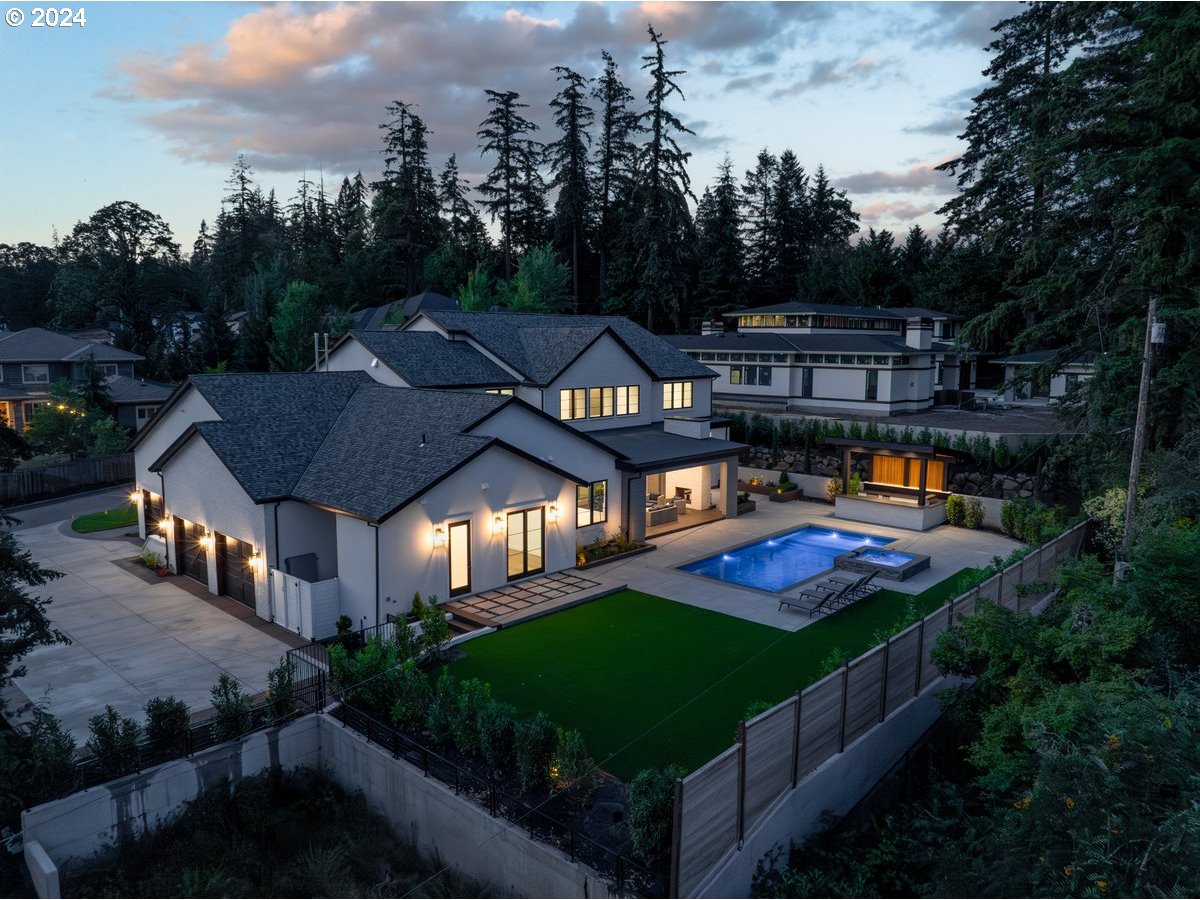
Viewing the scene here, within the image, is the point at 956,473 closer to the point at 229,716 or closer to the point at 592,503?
the point at 592,503

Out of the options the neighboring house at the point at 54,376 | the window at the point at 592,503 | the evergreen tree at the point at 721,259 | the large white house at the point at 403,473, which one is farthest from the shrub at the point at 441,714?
the evergreen tree at the point at 721,259

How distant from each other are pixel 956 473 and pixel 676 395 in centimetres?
1246

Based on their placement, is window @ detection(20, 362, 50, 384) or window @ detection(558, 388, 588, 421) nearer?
window @ detection(558, 388, 588, 421)

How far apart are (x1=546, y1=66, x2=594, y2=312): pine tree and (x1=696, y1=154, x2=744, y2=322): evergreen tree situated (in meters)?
10.9

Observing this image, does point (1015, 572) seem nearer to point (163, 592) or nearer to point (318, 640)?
point (318, 640)

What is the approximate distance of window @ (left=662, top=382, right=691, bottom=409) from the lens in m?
35.0

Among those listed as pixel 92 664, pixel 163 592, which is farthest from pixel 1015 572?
pixel 163 592

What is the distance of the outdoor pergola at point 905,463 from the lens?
29625mm

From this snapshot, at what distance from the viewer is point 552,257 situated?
61594 millimetres

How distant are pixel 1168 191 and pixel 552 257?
4470cm

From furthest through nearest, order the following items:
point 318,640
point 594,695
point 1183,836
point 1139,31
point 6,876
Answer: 1. point 1139,31
2. point 318,640
3. point 594,695
4. point 6,876
5. point 1183,836

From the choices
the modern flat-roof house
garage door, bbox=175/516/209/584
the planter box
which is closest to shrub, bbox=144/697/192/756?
garage door, bbox=175/516/209/584

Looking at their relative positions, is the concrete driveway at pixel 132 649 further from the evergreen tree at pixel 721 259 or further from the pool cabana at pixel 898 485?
the evergreen tree at pixel 721 259

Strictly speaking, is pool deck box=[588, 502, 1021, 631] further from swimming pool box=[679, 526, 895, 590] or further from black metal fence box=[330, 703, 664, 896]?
black metal fence box=[330, 703, 664, 896]
